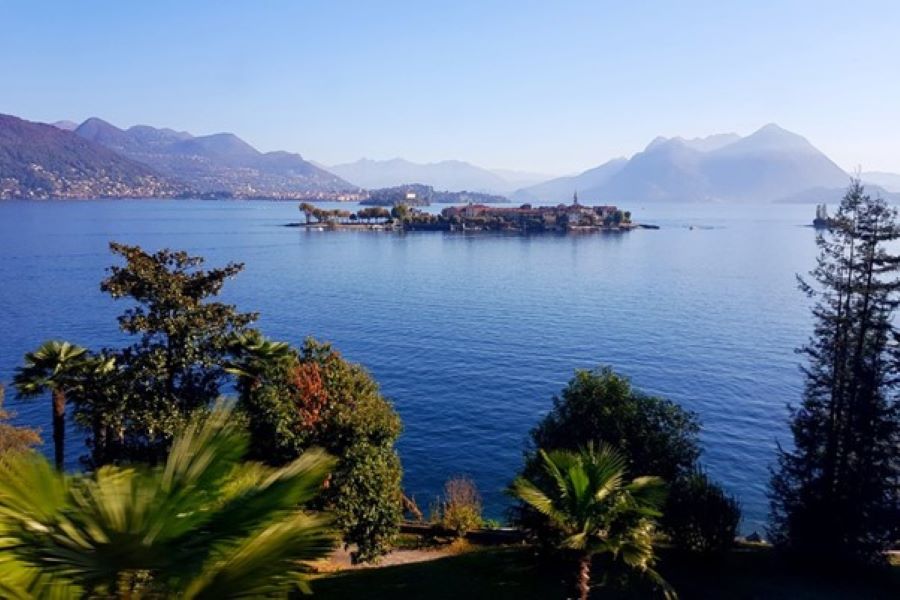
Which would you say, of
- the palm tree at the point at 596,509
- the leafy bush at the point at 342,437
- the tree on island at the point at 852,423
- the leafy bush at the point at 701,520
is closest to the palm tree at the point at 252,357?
the leafy bush at the point at 342,437

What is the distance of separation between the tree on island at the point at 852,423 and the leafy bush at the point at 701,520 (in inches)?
141

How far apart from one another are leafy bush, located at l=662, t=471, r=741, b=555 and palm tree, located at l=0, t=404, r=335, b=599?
48.8 feet

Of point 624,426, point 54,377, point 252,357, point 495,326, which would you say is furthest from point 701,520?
point 495,326

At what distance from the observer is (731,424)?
41.5m

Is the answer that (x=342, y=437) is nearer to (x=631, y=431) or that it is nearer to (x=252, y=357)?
(x=252, y=357)

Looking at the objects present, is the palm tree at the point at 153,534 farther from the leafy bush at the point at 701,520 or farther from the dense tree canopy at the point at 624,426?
the dense tree canopy at the point at 624,426

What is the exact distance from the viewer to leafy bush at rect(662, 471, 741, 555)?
696 inches

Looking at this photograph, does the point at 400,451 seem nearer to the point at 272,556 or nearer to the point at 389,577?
the point at 389,577

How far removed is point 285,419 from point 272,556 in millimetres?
12229

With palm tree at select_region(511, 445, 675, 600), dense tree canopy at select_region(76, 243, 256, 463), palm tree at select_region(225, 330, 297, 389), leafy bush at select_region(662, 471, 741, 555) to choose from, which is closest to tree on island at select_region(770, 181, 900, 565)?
leafy bush at select_region(662, 471, 741, 555)

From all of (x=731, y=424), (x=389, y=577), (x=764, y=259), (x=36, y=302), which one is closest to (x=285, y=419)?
(x=389, y=577)

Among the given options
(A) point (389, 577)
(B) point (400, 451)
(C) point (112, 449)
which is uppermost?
(C) point (112, 449)

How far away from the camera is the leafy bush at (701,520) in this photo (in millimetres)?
17672

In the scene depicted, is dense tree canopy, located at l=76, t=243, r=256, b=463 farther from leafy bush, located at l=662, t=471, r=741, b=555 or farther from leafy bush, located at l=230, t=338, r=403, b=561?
leafy bush, located at l=662, t=471, r=741, b=555
